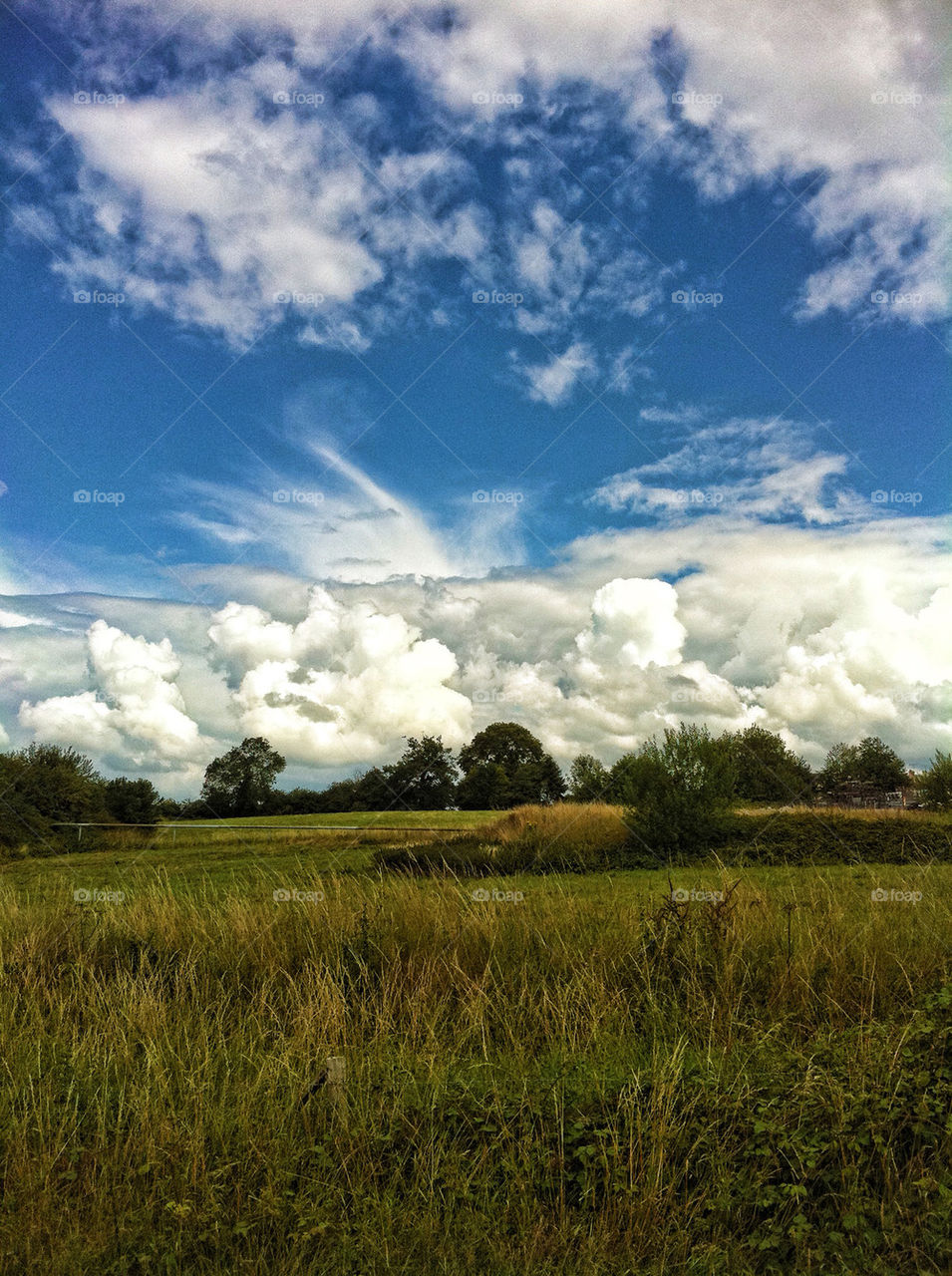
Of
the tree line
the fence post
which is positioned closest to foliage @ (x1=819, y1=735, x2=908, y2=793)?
the tree line

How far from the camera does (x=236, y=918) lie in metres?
9.32

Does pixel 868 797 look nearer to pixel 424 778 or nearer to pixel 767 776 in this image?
pixel 767 776

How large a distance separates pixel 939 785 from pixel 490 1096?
31437 millimetres

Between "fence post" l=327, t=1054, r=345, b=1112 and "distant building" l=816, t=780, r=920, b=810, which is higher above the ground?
"distant building" l=816, t=780, r=920, b=810

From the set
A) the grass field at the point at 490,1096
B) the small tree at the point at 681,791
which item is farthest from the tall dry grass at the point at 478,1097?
the small tree at the point at 681,791

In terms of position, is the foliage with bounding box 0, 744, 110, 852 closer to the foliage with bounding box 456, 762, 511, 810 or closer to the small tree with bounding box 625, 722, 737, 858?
the foliage with bounding box 456, 762, 511, 810

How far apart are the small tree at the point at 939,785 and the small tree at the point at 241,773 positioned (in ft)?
78.0

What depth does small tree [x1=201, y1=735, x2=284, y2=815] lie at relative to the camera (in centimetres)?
3048

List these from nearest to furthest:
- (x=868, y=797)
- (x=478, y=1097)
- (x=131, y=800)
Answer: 1. (x=478, y=1097)
2. (x=131, y=800)
3. (x=868, y=797)

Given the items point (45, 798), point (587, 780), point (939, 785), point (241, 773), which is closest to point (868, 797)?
point (939, 785)

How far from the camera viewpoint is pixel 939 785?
3166cm

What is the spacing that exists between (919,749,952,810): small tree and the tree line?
36mm

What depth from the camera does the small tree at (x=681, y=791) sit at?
23375mm

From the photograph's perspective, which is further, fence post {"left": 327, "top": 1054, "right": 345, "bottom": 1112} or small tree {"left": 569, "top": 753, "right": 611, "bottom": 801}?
small tree {"left": 569, "top": 753, "right": 611, "bottom": 801}
